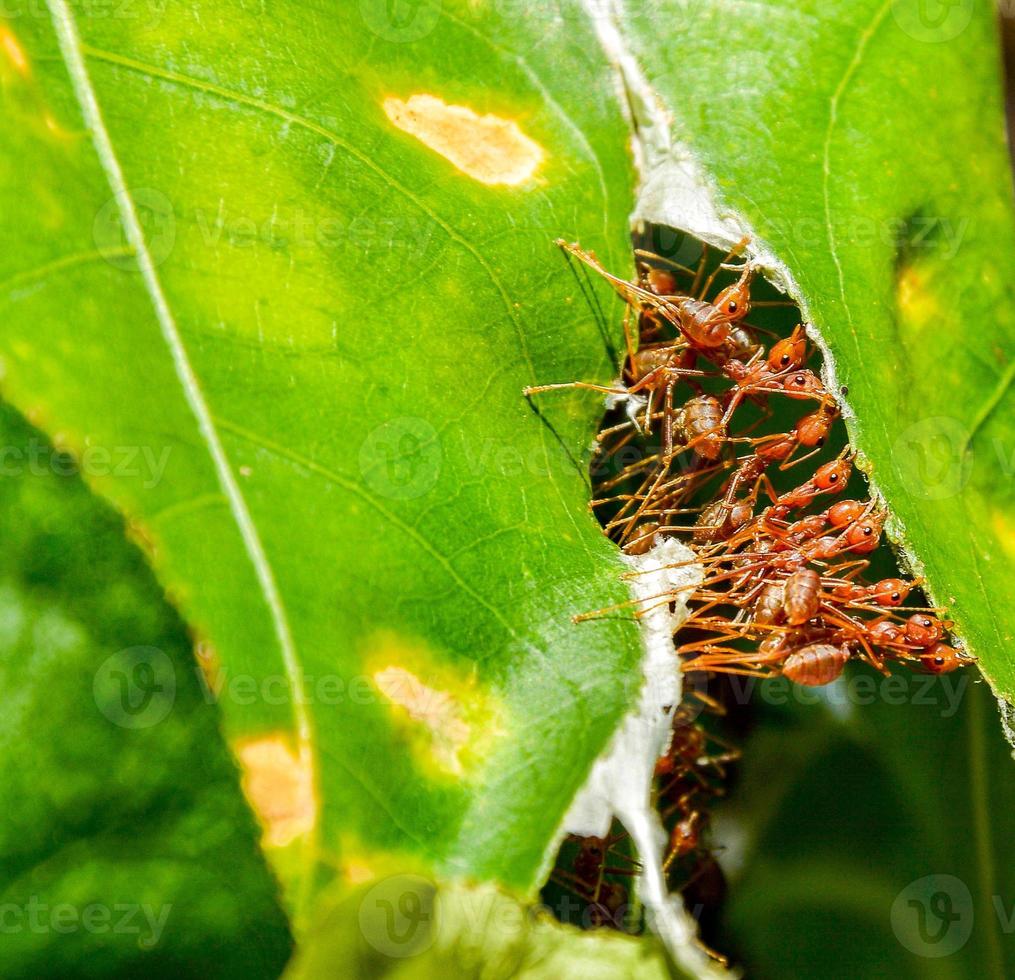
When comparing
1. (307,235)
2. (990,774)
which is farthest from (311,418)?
(990,774)

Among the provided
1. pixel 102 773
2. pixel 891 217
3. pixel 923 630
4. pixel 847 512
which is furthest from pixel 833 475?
pixel 102 773

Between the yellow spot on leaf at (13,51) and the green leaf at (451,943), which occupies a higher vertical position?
the yellow spot on leaf at (13,51)

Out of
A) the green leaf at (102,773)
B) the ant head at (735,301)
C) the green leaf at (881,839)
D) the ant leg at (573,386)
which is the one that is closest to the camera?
the green leaf at (102,773)

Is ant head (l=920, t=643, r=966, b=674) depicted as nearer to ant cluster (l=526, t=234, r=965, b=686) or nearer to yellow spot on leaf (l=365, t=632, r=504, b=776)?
ant cluster (l=526, t=234, r=965, b=686)

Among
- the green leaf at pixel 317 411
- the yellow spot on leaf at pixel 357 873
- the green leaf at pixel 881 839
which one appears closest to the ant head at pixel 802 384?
the green leaf at pixel 317 411

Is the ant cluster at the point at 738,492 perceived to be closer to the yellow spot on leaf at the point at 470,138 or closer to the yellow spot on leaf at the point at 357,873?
the yellow spot on leaf at the point at 470,138

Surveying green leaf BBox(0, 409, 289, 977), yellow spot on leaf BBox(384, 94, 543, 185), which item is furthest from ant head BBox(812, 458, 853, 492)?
green leaf BBox(0, 409, 289, 977)
